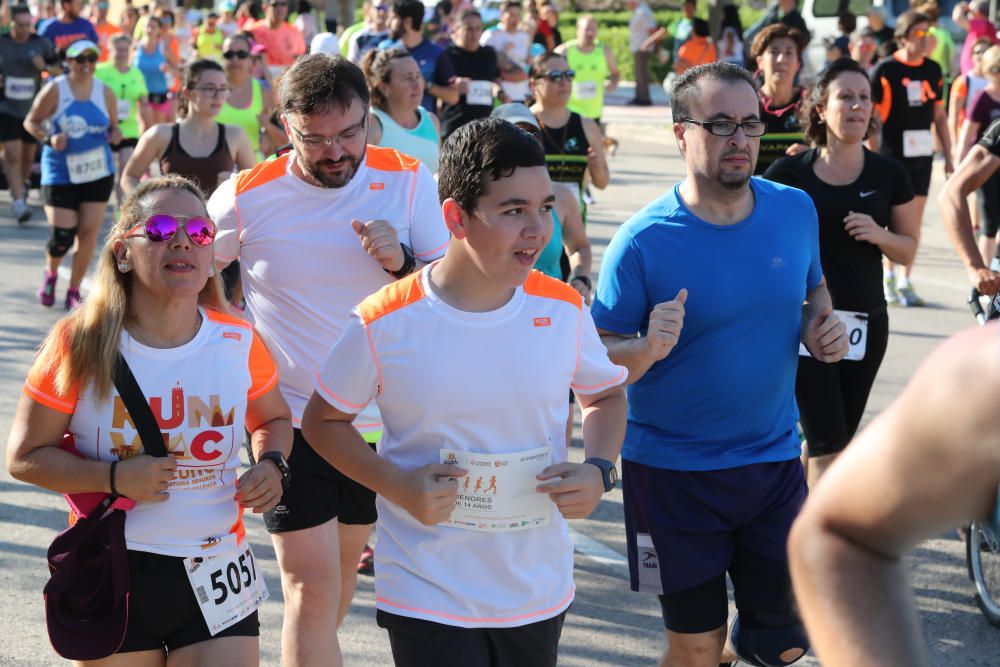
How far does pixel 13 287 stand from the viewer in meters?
10.8

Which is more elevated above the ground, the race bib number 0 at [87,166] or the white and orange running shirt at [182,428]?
the white and orange running shirt at [182,428]

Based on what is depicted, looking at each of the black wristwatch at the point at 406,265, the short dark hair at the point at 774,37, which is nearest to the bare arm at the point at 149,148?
the short dark hair at the point at 774,37

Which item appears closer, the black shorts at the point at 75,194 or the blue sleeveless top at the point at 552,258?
the blue sleeveless top at the point at 552,258

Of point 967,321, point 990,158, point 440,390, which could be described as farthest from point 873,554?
point 967,321

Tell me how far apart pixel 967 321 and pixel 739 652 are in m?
6.98

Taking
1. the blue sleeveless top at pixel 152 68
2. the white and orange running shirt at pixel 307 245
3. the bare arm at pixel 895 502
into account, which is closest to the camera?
the bare arm at pixel 895 502

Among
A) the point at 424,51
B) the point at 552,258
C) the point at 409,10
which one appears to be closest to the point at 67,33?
the point at 424,51

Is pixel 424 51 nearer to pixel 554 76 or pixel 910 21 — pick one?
pixel 910 21

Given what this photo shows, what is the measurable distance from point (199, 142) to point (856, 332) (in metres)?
3.88

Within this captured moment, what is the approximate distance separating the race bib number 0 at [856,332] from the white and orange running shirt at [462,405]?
2.28 metres

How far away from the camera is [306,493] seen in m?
4.03

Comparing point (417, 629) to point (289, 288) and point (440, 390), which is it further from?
point (289, 288)

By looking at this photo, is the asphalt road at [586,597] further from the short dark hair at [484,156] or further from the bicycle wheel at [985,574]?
the short dark hair at [484,156]

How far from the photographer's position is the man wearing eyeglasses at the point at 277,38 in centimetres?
1875
